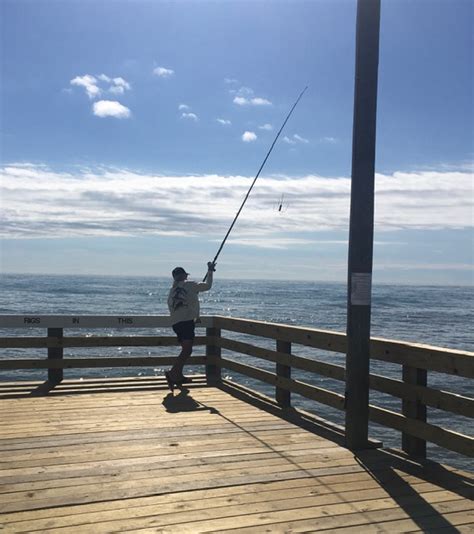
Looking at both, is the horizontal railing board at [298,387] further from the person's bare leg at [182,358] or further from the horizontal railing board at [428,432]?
the person's bare leg at [182,358]

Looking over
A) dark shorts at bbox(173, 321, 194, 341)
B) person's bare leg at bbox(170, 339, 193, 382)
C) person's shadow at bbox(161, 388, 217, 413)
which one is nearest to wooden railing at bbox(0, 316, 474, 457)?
person's bare leg at bbox(170, 339, 193, 382)

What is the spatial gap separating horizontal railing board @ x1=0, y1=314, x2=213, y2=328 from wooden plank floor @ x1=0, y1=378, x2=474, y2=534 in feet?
5.74

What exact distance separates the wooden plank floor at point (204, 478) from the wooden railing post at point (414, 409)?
0.61ft

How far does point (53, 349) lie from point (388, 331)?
2355 centimetres

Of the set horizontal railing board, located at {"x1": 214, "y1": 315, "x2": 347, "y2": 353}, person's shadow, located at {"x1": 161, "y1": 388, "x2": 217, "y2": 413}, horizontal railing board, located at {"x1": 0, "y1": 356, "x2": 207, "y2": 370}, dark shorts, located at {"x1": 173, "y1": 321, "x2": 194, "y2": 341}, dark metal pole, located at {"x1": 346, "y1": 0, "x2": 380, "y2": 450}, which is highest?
dark metal pole, located at {"x1": 346, "y1": 0, "x2": 380, "y2": 450}

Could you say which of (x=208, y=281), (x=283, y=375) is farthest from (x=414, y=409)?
(x=208, y=281)

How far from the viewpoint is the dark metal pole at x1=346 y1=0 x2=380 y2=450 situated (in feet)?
17.4

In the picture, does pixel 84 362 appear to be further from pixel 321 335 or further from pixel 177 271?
pixel 321 335

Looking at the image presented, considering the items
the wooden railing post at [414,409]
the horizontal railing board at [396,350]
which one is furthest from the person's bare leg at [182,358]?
the wooden railing post at [414,409]

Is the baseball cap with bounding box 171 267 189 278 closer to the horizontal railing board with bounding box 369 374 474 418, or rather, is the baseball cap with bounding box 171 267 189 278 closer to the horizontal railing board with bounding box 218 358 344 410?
the horizontal railing board with bounding box 218 358 344 410

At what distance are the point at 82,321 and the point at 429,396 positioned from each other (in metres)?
5.31

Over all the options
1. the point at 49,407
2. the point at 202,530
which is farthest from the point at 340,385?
the point at 202,530

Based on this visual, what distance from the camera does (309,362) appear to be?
6.83 metres

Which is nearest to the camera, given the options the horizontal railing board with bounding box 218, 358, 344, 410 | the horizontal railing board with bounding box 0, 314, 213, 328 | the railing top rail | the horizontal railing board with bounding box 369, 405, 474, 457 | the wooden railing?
the horizontal railing board with bounding box 369, 405, 474, 457
